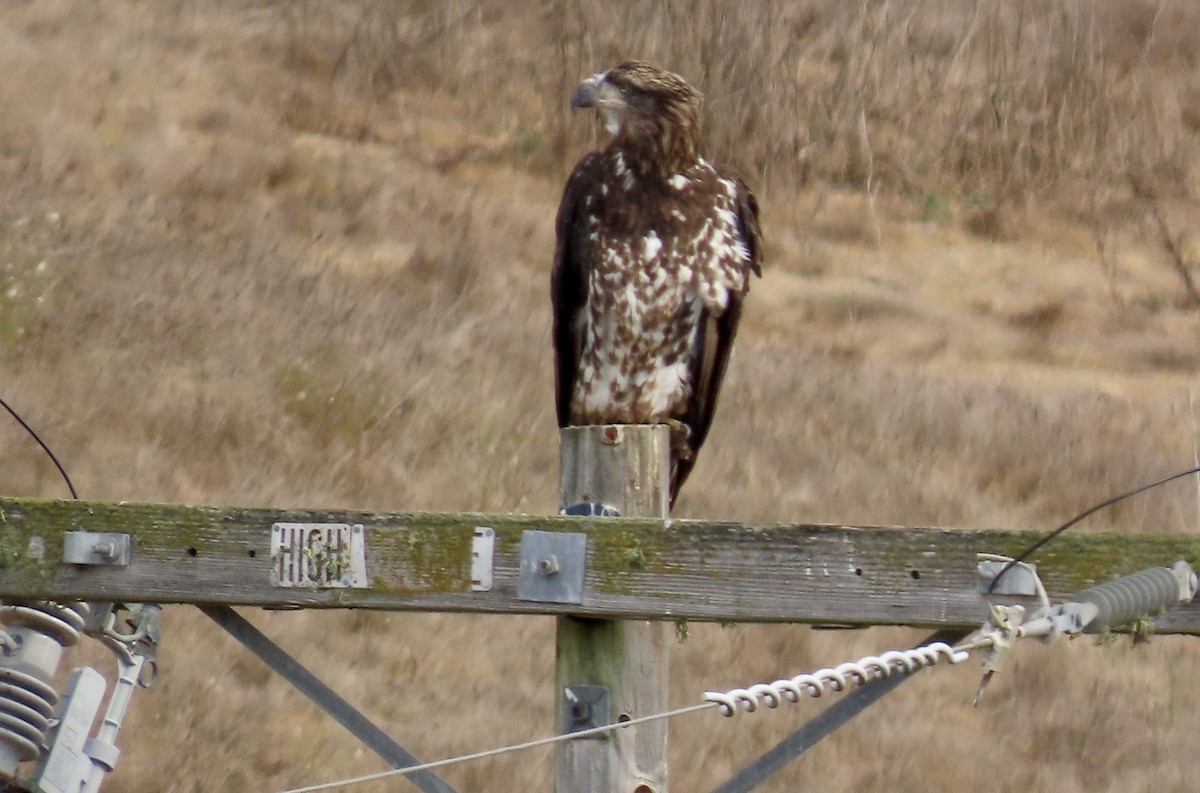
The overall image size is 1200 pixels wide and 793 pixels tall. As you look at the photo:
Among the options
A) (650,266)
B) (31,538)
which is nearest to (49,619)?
(31,538)

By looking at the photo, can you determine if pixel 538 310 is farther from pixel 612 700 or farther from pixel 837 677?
pixel 837 677

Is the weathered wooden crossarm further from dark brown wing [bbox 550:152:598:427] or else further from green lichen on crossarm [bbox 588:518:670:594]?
dark brown wing [bbox 550:152:598:427]

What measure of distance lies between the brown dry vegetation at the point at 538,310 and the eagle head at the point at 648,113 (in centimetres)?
292

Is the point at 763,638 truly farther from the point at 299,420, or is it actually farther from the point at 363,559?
the point at 363,559

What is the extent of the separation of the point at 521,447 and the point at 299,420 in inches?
44.8

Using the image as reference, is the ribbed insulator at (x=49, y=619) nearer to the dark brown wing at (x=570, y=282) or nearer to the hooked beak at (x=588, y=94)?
the dark brown wing at (x=570, y=282)

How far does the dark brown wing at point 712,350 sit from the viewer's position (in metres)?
4.99

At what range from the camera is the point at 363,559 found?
109 inches

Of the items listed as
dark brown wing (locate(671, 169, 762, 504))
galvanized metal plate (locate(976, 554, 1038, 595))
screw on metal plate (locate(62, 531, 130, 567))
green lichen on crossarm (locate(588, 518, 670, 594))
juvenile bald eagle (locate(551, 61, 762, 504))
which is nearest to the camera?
galvanized metal plate (locate(976, 554, 1038, 595))

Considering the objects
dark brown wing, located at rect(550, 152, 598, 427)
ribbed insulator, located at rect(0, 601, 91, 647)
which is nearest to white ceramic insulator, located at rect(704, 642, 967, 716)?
ribbed insulator, located at rect(0, 601, 91, 647)

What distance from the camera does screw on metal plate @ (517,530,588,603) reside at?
270 cm

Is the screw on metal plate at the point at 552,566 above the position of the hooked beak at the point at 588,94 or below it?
below

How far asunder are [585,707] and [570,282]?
2.35 m

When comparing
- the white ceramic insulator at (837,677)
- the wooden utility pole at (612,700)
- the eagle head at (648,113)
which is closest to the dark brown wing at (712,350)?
the eagle head at (648,113)
